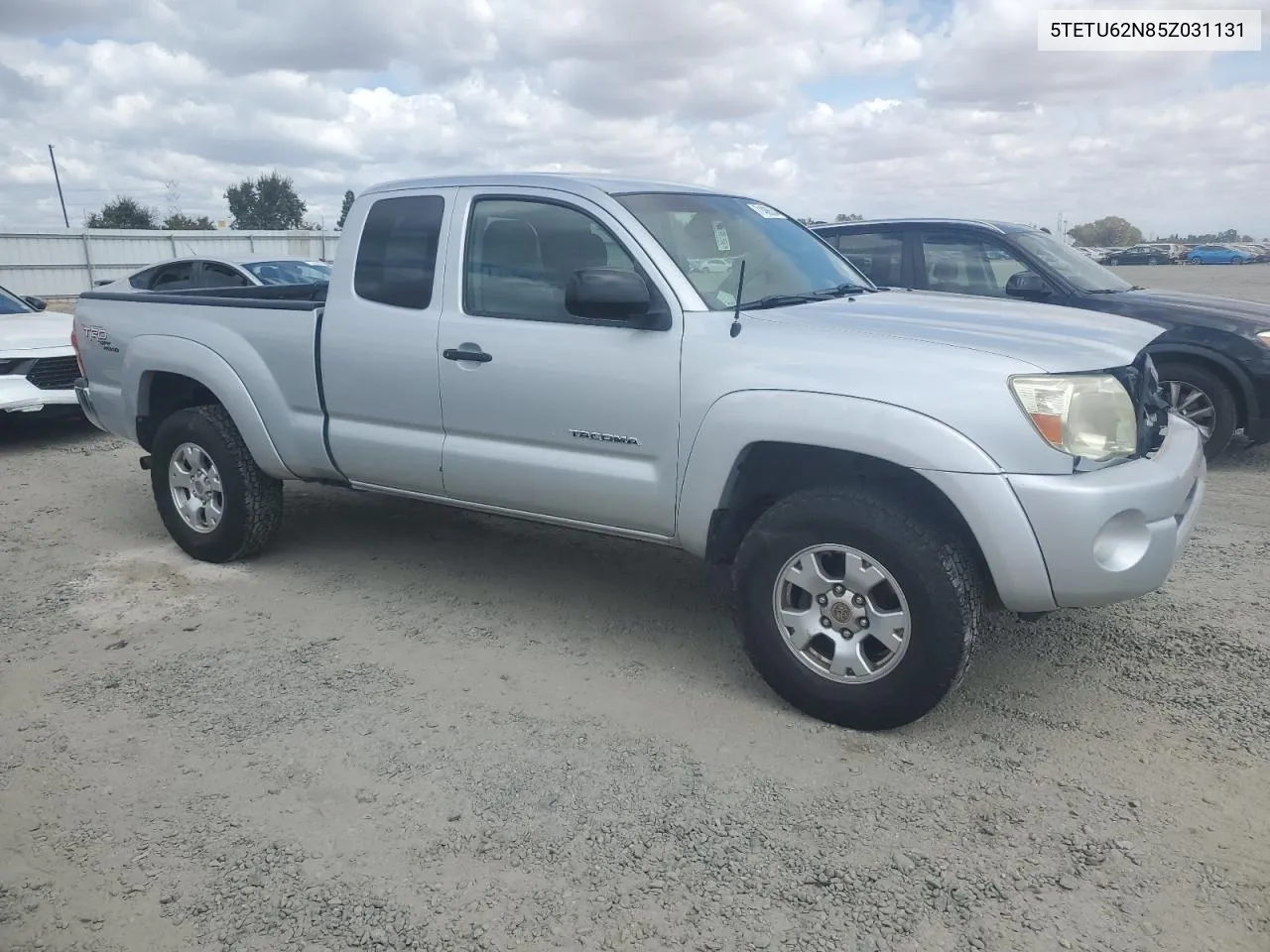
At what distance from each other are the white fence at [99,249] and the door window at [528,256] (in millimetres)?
22774

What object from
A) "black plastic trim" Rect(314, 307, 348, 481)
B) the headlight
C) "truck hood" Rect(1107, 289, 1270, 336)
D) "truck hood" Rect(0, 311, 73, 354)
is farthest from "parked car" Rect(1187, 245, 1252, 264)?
"black plastic trim" Rect(314, 307, 348, 481)

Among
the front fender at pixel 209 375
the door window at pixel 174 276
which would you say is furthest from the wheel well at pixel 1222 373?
the door window at pixel 174 276

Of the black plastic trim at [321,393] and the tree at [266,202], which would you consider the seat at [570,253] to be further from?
the tree at [266,202]

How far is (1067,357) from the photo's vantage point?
3242 mm

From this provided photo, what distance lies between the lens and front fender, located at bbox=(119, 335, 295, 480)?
16.4ft

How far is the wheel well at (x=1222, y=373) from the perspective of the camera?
6.94 metres

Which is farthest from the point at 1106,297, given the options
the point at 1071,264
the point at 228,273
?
the point at 228,273

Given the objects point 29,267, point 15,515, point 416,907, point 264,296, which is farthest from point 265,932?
point 29,267

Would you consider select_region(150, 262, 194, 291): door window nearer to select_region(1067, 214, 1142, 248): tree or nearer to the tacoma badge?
the tacoma badge

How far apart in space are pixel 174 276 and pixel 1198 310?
1046 cm

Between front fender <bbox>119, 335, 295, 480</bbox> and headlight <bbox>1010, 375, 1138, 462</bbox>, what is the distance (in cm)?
351

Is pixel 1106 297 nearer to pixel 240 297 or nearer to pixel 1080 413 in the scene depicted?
pixel 1080 413

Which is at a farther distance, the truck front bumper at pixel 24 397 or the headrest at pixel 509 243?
the truck front bumper at pixel 24 397

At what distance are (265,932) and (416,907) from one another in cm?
38
